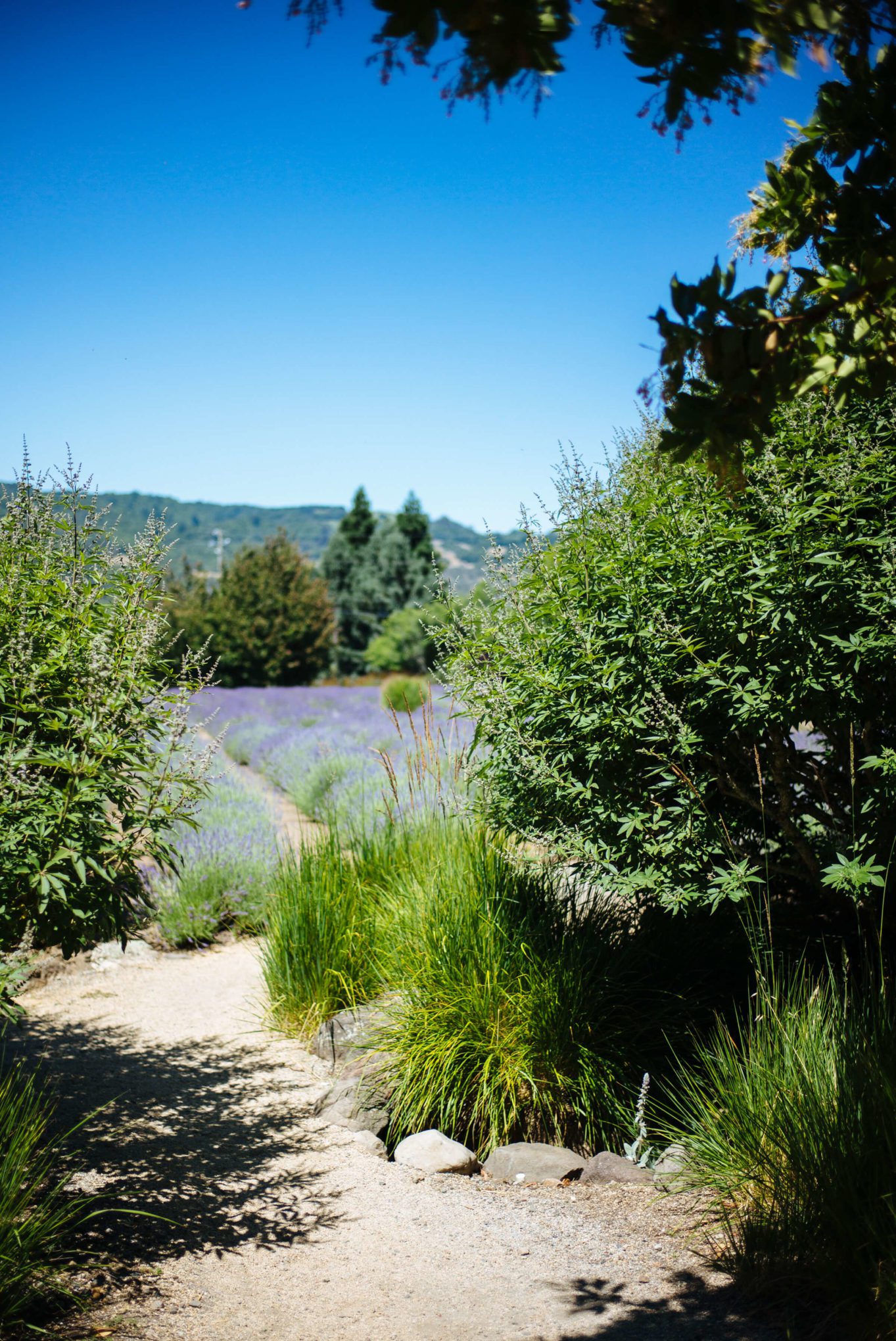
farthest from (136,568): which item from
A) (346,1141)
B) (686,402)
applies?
(346,1141)

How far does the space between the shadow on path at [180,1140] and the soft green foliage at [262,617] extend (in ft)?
92.6

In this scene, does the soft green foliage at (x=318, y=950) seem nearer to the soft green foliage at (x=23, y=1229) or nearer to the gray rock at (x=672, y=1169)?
the gray rock at (x=672, y=1169)

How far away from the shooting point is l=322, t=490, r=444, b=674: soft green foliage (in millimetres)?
48094

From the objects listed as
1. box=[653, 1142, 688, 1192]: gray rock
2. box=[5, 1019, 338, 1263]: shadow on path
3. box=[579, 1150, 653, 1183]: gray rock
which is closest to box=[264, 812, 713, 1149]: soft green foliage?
box=[579, 1150, 653, 1183]: gray rock

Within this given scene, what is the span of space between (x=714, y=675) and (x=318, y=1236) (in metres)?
2.59

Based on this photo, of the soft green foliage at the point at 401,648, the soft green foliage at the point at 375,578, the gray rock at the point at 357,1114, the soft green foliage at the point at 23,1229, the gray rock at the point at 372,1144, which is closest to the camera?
the soft green foliage at the point at 23,1229

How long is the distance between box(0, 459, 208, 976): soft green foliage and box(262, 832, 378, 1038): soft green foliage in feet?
6.88

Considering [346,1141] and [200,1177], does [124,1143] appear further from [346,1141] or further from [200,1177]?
[346,1141]

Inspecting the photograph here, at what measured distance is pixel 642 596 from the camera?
3.95m

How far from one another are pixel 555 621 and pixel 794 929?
76.4 inches

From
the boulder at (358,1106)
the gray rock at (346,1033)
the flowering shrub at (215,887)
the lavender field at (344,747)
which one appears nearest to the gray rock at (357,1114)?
the boulder at (358,1106)

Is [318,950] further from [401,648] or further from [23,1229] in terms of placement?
[401,648]

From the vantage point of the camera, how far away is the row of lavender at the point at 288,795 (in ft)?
20.2

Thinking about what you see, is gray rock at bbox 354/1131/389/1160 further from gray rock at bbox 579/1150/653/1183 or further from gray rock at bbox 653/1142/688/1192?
gray rock at bbox 653/1142/688/1192
